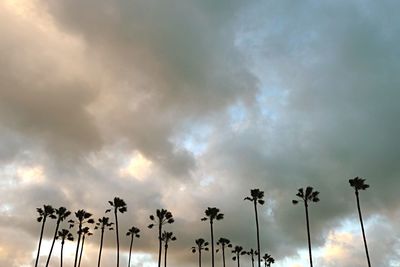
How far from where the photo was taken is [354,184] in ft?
270

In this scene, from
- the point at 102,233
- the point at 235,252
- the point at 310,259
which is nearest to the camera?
the point at 310,259

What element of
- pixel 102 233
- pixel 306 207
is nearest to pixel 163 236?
pixel 102 233

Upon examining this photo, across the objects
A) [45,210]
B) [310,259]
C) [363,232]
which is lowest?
[310,259]

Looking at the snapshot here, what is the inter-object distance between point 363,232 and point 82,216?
54.5 meters

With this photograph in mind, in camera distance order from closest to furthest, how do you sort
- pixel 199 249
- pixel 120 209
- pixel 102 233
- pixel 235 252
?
pixel 120 209 < pixel 102 233 < pixel 199 249 < pixel 235 252

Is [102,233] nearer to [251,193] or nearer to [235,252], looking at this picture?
[251,193]

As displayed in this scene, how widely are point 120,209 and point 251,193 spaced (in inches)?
1046

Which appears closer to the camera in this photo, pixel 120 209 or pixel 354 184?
pixel 354 184

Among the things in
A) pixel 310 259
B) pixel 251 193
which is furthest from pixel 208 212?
pixel 310 259

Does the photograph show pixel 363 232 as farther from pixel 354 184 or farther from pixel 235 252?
pixel 235 252

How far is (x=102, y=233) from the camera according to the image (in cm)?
9694

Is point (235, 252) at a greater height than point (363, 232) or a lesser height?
greater

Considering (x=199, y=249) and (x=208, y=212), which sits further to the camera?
(x=199, y=249)

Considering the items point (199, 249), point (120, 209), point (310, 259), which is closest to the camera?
point (310, 259)
